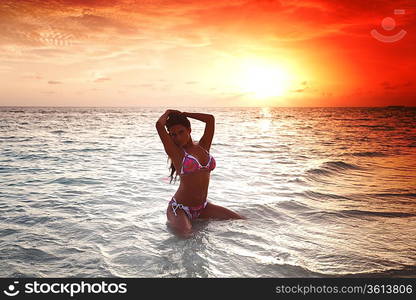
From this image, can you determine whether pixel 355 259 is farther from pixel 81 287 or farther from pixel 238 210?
pixel 81 287

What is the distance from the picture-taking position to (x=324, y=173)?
11484 millimetres

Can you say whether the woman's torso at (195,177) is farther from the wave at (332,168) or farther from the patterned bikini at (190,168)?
the wave at (332,168)

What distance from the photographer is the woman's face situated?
5418 mm

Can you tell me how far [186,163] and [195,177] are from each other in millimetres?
312

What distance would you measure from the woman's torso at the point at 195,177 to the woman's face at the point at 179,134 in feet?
0.64

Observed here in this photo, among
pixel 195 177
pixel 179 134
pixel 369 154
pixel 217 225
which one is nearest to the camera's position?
pixel 179 134

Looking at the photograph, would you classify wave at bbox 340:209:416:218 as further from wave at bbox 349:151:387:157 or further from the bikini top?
wave at bbox 349:151:387:157

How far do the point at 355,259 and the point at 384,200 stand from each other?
380cm

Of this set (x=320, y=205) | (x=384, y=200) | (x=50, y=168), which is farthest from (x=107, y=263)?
(x=50, y=168)

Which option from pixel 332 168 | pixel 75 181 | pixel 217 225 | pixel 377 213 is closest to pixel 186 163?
pixel 217 225

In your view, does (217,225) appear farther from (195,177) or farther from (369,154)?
A: (369,154)

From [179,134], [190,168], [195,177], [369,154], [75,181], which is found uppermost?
[179,134]

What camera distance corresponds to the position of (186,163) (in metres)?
5.45

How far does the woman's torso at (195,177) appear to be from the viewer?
550cm
